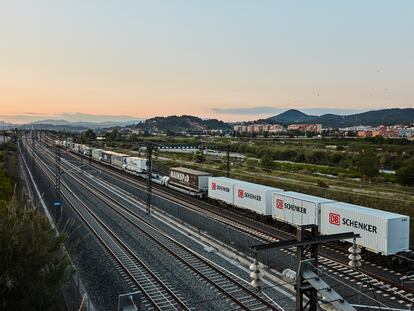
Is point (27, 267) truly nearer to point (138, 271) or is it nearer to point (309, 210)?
point (138, 271)

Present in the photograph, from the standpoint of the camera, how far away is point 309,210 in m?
26.4

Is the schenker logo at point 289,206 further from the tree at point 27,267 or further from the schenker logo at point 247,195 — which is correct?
the tree at point 27,267

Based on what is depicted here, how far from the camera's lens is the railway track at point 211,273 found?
1656cm

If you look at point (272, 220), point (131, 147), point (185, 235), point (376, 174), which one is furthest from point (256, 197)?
point (131, 147)

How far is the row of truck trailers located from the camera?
21188 mm

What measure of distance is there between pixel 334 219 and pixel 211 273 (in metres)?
8.36

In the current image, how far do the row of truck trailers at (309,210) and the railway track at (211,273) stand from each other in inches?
293

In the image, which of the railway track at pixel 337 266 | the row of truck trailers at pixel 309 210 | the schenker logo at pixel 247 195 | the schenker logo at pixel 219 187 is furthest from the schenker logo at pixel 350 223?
the schenker logo at pixel 219 187

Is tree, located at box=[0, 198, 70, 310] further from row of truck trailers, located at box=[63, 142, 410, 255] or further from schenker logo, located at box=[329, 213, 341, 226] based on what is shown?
schenker logo, located at box=[329, 213, 341, 226]

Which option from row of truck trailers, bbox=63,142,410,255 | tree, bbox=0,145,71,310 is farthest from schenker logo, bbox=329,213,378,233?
tree, bbox=0,145,71,310

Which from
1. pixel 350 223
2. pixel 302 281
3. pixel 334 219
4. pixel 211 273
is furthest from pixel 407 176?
pixel 302 281

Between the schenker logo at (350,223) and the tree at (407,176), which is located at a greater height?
the schenker logo at (350,223)

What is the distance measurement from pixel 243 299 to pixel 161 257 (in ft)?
23.2

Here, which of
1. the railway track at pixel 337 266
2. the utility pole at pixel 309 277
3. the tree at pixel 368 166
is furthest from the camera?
the tree at pixel 368 166
